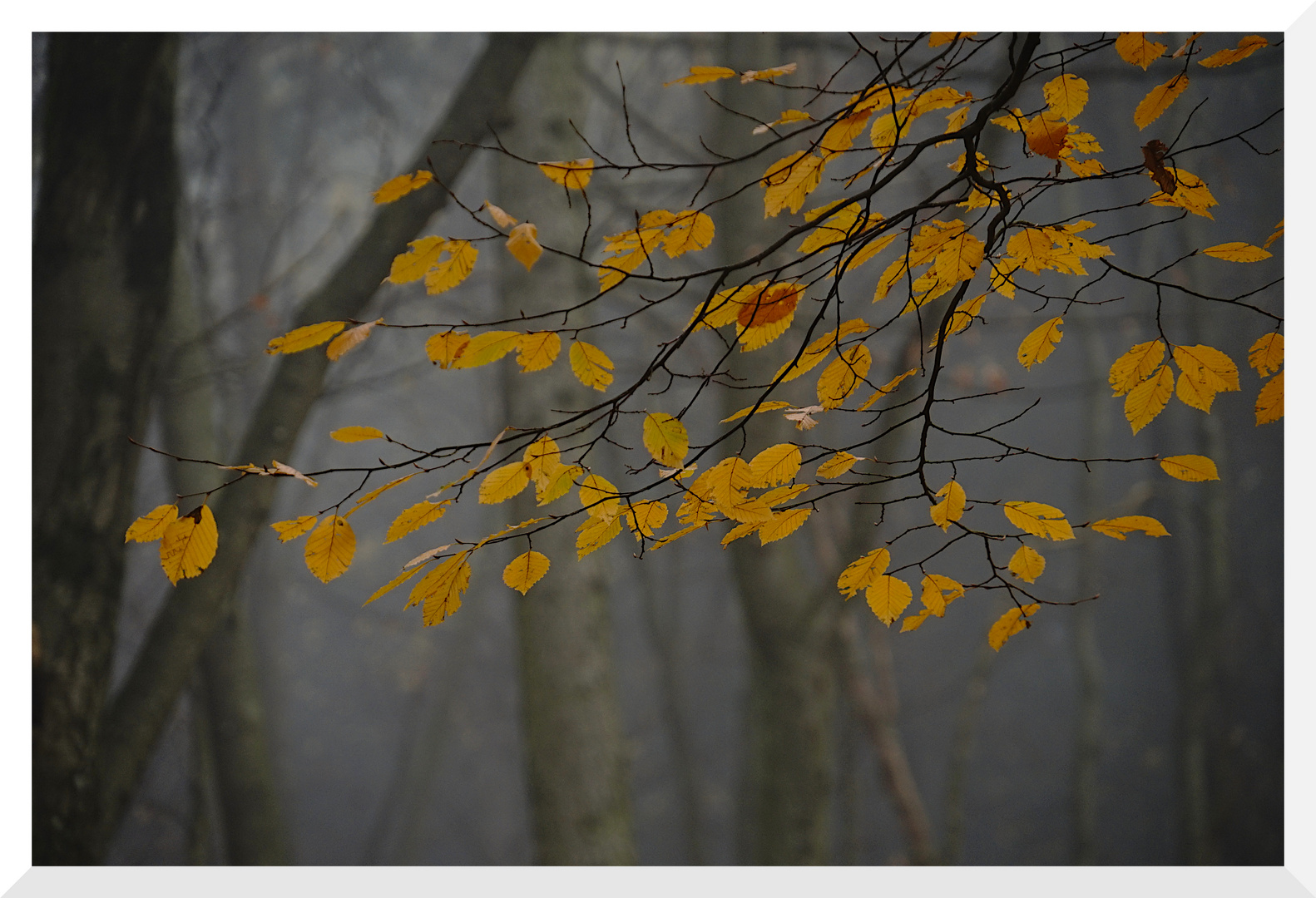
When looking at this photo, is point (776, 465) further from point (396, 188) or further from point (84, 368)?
point (84, 368)

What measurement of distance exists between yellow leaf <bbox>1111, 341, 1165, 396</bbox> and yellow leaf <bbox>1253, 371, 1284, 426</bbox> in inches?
8.5

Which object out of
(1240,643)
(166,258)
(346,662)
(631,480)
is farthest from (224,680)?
(346,662)

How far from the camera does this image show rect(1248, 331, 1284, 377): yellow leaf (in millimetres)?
961

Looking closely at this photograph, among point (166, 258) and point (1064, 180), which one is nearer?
point (1064, 180)

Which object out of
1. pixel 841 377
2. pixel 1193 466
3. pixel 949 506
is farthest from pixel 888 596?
pixel 1193 466

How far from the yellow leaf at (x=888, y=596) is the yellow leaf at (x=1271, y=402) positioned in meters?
0.54

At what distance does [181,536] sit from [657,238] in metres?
0.55

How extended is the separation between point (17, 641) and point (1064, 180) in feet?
6.18

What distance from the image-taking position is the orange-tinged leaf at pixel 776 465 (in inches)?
31.6

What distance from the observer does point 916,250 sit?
2.48 ft

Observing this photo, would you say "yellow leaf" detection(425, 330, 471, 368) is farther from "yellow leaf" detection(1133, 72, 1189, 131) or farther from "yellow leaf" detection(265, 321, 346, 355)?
"yellow leaf" detection(1133, 72, 1189, 131)

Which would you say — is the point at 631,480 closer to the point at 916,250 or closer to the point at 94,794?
the point at 94,794

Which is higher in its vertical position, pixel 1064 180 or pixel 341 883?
pixel 1064 180
